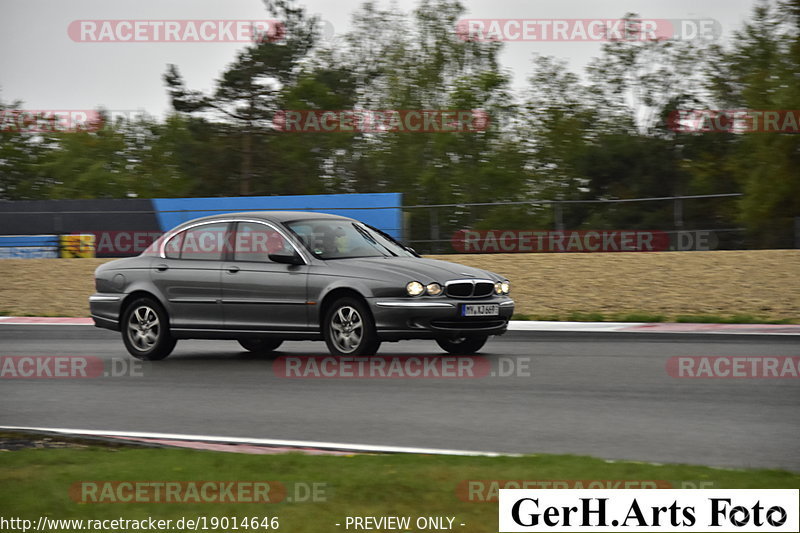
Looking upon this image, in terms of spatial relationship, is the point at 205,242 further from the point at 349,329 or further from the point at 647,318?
the point at 647,318

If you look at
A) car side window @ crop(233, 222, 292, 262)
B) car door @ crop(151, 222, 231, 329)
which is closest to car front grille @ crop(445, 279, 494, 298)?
car side window @ crop(233, 222, 292, 262)

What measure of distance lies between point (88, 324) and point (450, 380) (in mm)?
9789

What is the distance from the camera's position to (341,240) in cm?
1268

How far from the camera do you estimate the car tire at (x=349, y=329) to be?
1176 cm

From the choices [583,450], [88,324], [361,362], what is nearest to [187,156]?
[88,324]

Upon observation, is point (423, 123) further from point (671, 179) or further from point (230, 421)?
point (230, 421)

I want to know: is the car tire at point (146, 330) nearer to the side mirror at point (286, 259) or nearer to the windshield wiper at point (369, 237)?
the side mirror at point (286, 259)

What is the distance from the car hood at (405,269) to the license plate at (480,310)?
0.33 meters

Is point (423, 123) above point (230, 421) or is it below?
above

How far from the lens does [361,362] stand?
12055mm

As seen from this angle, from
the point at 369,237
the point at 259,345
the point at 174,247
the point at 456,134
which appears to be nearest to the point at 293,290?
the point at 369,237

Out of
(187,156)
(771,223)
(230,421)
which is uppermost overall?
(187,156)

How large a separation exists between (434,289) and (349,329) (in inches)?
38.6

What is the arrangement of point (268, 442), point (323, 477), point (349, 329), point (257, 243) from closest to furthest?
point (323, 477), point (268, 442), point (349, 329), point (257, 243)
